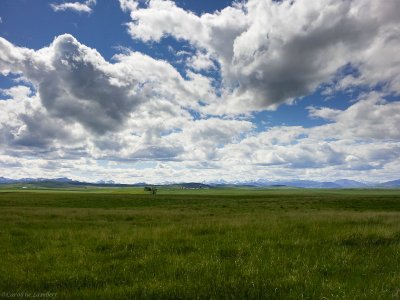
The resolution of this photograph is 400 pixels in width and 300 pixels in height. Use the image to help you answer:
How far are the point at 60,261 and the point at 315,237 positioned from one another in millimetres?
8925

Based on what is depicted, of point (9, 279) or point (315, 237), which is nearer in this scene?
point (9, 279)

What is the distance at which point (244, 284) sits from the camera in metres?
6.54

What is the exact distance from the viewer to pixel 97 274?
7.49 m

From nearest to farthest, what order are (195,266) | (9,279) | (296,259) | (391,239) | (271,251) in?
(9,279) < (195,266) < (296,259) < (271,251) < (391,239)

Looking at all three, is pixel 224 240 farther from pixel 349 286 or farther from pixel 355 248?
pixel 349 286

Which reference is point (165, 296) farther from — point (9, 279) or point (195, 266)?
point (9, 279)

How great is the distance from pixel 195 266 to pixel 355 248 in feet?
18.2

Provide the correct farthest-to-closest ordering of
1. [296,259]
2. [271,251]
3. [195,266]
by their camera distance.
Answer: [271,251]
[296,259]
[195,266]

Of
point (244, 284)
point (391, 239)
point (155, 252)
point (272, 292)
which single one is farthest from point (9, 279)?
point (391, 239)

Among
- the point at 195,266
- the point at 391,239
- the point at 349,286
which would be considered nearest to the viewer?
the point at 349,286

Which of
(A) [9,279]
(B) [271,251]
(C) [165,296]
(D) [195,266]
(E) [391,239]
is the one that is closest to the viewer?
(C) [165,296]

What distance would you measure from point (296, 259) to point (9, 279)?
7.09m

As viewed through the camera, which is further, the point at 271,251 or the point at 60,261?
the point at 271,251

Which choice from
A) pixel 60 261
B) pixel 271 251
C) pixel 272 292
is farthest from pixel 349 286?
pixel 60 261
